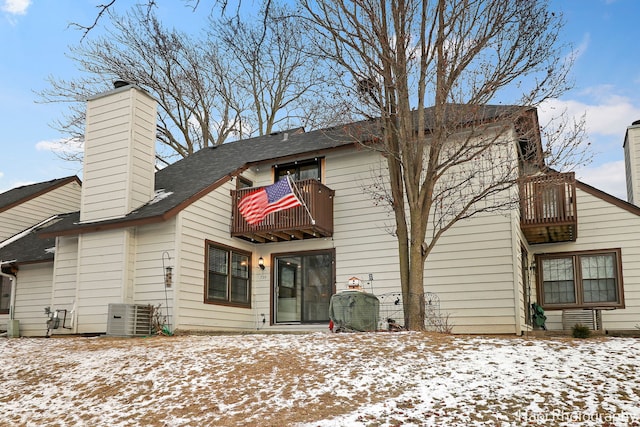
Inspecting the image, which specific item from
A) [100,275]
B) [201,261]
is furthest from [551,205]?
[100,275]

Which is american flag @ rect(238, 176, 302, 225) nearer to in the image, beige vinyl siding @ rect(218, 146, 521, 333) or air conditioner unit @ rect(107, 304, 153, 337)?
beige vinyl siding @ rect(218, 146, 521, 333)

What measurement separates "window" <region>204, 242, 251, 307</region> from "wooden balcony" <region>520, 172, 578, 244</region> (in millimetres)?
7257

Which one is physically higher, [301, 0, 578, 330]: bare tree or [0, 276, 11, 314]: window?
[301, 0, 578, 330]: bare tree

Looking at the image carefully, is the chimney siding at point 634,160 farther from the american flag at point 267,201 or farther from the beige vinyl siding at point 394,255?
the american flag at point 267,201

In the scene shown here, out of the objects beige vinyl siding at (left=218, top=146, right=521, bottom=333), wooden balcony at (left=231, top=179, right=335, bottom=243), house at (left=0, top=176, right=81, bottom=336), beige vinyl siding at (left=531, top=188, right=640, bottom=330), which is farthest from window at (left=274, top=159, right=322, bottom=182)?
house at (left=0, top=176, right=81, bottom=336)

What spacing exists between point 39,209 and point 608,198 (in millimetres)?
18838

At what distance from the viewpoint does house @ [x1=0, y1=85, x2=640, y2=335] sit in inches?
551

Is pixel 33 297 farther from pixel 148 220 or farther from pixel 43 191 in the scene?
pixel 148 220

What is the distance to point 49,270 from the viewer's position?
17.7m

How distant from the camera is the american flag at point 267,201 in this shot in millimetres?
14414

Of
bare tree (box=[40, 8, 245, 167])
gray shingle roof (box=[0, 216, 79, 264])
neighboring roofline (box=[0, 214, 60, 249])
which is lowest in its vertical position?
gray shingle roof (box=[0, 216, 79, 264])

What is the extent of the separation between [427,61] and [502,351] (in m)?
5.88

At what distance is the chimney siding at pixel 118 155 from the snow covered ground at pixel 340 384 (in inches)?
209

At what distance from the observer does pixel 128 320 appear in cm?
1370
